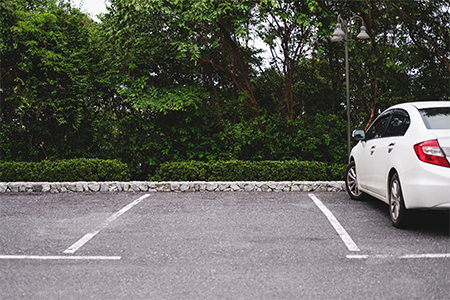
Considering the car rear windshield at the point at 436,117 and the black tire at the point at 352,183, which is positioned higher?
the car rear windshield at the point at 436,117

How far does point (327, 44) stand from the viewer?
1357 centimetres

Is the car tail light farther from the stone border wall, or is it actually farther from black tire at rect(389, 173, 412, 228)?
the stone border wall

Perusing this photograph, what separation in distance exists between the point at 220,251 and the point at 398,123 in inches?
125

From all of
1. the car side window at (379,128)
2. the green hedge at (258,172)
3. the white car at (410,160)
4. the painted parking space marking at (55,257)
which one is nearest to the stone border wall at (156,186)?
the green hedge at (258,172)

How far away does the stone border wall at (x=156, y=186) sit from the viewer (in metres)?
9.18

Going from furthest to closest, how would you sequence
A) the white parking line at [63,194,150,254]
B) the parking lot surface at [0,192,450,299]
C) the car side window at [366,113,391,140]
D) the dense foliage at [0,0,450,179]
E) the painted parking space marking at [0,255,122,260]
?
the dense foliage at [0,0,450,179] → the car side window at [366,113,391,140] → the white parking line at [63,194,150,254] → the painted parking space marking at [0,255,122,260] → the parking lot surface at [0,192,450,299]

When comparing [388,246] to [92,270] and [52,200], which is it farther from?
[52,200]

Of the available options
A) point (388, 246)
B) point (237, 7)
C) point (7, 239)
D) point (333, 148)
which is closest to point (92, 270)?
point (7, 239)

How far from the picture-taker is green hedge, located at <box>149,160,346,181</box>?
32.9 ft

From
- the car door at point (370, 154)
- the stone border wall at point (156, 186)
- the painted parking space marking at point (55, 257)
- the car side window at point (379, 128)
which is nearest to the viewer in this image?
the painted parking space marking at point (55, 257)

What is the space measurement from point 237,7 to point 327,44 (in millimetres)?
4719

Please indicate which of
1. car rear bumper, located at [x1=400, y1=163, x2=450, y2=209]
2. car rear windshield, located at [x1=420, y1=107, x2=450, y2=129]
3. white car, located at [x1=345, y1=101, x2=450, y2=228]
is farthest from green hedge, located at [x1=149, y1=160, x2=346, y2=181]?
car rear bumper, located at [x1=400, y1=163, x2=450, y2=209]

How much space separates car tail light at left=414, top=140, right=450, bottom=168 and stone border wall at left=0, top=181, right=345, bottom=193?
163 inches

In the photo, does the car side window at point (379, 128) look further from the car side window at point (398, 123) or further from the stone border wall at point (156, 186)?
the stone border wall at point (156, 186)
